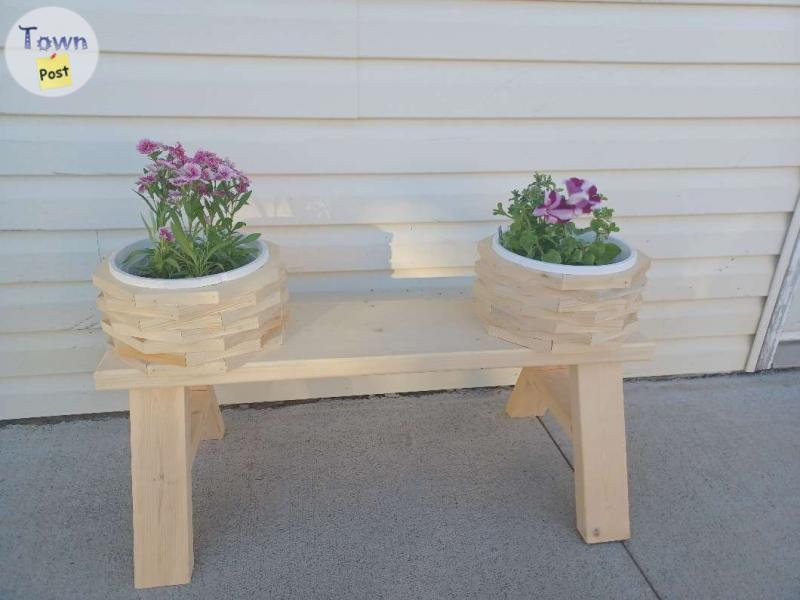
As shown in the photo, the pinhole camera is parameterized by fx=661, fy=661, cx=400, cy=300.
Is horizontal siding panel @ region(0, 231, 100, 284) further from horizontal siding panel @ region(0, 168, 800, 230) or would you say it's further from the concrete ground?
the concrete ground

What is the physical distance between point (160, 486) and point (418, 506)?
728 millimetres

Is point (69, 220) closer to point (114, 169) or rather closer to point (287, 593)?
point (114, 169)

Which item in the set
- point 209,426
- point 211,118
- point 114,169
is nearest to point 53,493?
point 209,426

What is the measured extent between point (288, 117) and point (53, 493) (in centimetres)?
131

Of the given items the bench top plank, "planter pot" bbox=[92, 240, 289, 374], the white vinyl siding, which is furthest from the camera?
the white vinyl siding

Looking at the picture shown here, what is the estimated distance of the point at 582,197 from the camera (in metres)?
1.58

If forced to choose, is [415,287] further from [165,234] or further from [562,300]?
[165,234]

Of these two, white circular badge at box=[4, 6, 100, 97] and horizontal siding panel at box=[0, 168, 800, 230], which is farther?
horizontal siding panel at box=[0, 168, 800, 230]

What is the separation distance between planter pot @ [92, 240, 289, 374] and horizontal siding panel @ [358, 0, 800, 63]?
0.86m

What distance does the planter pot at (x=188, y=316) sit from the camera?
1459 mm

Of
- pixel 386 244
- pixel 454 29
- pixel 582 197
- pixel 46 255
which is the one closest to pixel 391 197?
pixel 386 244

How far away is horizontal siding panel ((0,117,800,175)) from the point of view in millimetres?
1917

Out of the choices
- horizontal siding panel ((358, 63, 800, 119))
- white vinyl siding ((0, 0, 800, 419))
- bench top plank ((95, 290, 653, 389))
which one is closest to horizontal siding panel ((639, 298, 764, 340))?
white vinyl siding ((0, 0, 800, 419))

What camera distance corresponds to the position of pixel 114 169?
196 cm
